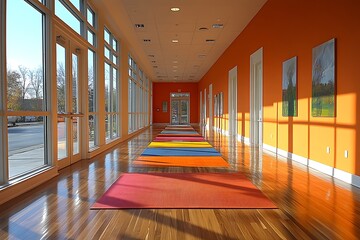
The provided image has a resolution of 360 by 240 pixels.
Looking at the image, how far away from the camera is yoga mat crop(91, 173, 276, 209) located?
140 inches

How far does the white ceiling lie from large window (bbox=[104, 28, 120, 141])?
0.59 metres

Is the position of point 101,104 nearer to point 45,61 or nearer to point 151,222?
point 45,61

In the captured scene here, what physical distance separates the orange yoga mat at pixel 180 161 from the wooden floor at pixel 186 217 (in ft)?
5.38

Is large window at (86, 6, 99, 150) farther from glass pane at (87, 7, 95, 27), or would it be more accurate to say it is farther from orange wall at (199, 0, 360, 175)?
orange wall at (199, 0, 360, 175)

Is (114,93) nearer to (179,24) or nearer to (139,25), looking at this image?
(139,25)

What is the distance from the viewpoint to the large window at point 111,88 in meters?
9.95

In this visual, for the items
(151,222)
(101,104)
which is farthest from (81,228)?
(101,104)

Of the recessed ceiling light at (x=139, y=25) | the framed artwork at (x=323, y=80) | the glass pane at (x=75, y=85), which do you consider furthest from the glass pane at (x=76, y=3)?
the framed artwork at (x=323, y=80)

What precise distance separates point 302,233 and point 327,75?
10.9 ft

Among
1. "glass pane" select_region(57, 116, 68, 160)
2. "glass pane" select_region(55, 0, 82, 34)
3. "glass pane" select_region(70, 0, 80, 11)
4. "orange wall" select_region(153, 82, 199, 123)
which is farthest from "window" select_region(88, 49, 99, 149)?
"orange wall" select_region(153, 82, 199, 123)

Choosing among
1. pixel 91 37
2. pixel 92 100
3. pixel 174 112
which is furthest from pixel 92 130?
pixel 174 112

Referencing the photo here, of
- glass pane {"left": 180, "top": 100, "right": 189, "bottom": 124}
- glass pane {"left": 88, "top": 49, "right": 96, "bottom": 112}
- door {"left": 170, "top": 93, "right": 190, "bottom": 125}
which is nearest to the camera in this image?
glass pane {"left": 88, "top": 49, "right": 96, "bottom": 112}

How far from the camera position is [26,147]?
4.62 metres

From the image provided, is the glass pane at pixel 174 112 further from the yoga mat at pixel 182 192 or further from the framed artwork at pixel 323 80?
the yoga mat at pixel 182 192
